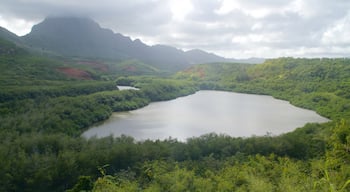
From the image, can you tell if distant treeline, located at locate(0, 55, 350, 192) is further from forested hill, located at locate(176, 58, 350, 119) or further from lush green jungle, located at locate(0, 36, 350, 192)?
forested hill, located at locate(176, 58, 350, 119)

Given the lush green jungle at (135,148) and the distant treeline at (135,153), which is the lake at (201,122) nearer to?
the lush green jungle at (135,148)

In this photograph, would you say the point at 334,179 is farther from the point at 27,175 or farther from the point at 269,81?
the point at 269,81

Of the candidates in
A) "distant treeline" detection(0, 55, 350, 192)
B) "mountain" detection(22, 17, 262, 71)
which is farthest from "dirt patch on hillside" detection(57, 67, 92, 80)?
"mountain" detection(22, 17, 262, 71)

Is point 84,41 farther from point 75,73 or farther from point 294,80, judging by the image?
point 294,80

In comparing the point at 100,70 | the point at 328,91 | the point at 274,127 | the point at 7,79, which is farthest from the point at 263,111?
the point at 100,70

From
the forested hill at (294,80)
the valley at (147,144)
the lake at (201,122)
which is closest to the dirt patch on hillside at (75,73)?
the valley at (147,144)
